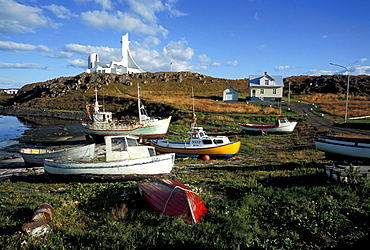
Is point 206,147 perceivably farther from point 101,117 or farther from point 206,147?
point 101,117

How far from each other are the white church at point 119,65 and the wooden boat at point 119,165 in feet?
390

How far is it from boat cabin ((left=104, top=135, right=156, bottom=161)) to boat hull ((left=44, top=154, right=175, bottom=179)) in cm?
90

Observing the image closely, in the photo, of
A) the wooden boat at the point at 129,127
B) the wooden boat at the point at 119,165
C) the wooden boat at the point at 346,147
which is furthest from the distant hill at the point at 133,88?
the wooden boat at the point at 346,147

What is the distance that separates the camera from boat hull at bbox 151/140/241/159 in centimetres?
2194

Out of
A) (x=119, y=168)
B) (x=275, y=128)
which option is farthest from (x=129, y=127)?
(x=119, y=168)

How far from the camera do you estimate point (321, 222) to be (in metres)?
8.23

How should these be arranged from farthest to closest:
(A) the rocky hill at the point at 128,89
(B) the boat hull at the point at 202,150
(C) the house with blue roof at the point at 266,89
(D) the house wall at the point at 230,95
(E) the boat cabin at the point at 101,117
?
(A) the rocky hill at the point at 128,89
(D) the house wall at the point at 230,95
(C) the house with blue roof at the point at 266,89
(E) the boat cabin at the point at 101,117
(B) the boat hull at the point at 202,150

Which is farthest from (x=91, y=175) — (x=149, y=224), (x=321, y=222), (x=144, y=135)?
(x=144, y=135)

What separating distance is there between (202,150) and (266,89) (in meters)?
52.3

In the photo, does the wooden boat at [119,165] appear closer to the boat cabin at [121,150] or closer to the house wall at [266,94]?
the boat cabin at [121,150]

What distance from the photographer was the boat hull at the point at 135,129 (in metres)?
38.7

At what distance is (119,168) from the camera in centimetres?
1570

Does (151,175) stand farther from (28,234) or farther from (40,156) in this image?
(40,156)

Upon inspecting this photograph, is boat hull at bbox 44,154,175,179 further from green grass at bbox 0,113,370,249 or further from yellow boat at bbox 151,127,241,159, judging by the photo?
yellow boat at bbox 151,127,241,159
